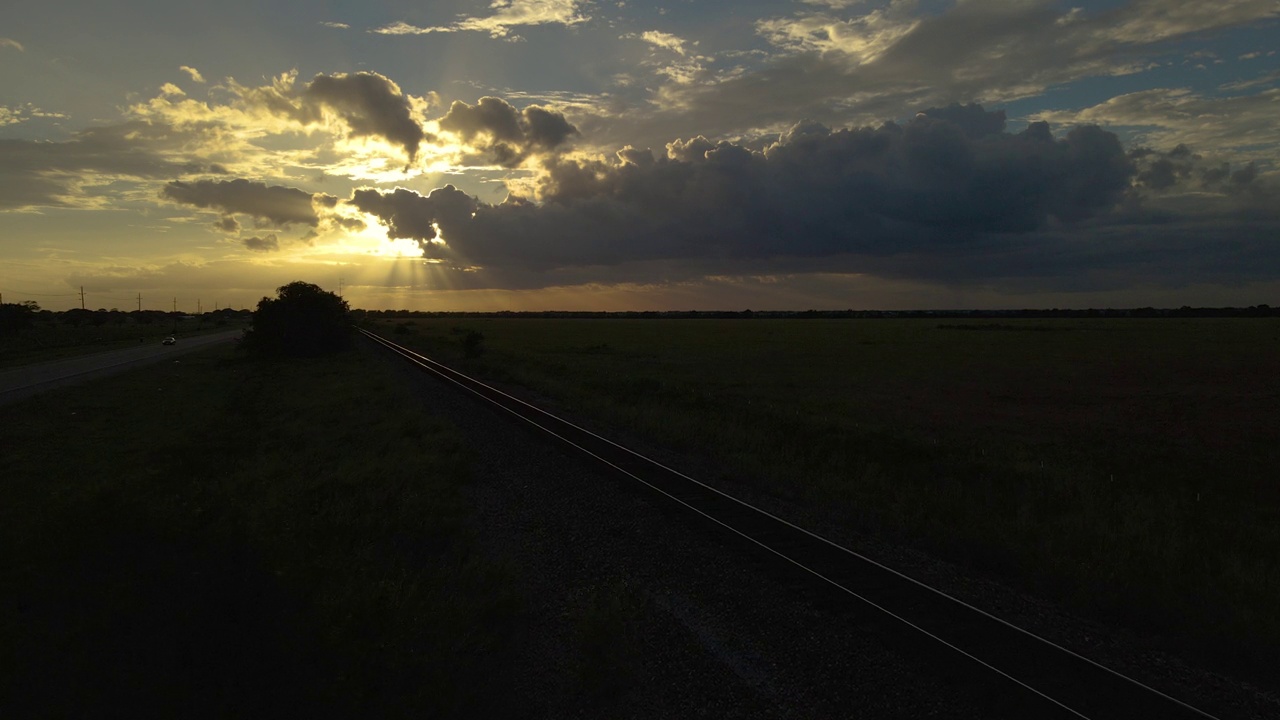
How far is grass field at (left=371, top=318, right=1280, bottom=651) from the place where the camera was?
889 centimetres

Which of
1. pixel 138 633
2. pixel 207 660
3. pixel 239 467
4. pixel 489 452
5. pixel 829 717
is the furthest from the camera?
pixel 489 452

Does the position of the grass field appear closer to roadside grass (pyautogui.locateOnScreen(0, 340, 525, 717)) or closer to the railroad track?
the railroad track

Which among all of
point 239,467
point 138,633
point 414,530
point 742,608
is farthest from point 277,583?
point 239,467

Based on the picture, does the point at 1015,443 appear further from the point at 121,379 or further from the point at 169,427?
the point at 121,379

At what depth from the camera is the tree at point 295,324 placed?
48.5m

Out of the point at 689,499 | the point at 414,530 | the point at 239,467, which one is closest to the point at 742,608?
the point at 689,499

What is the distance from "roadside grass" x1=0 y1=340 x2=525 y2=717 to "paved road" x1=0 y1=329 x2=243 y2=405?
1721 cm

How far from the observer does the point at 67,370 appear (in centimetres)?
3897

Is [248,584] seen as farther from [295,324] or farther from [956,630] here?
[295,324]

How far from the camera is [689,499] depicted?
12.1 metres

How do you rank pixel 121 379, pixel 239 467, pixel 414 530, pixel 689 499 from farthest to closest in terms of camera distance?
pixel 121 379 → pixel 239 467 → pixel 689 499 → pixel 414 530

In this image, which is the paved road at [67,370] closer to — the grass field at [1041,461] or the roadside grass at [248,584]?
the roadside grass at [248,584]

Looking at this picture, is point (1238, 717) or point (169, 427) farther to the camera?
point (169, 427)

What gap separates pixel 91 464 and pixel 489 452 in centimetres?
909
